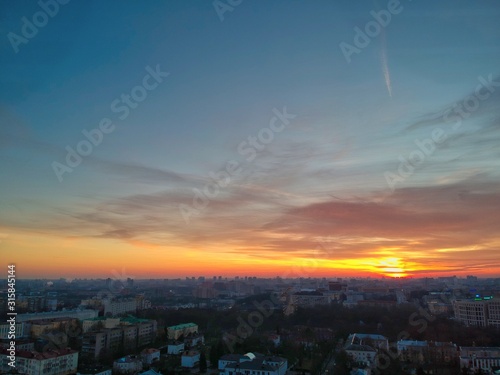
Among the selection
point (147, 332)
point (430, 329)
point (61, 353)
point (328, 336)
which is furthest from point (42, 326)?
point (430, 329)

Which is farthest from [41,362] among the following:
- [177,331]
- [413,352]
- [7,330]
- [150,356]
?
[413,352]

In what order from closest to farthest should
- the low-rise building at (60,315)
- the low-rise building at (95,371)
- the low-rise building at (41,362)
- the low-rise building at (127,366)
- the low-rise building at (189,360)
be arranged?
1. the low-rise building at (95,371)
2. the low-rise building at (41,362)
3. the low-rise building at (127,366)
4. the low-rise building at (189,360)
5. the low-rise building at (60,315)

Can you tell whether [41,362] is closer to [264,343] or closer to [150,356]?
[150,356]

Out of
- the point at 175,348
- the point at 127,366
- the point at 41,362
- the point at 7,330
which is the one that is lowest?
the point at 175,348

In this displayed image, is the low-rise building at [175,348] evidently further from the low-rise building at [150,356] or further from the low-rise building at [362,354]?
the low-rise building at [362,354]

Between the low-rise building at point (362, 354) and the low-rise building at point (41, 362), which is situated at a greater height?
the low-rise building at point (41, 362)

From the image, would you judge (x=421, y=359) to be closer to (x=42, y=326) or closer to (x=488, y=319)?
(x=488, y=319)

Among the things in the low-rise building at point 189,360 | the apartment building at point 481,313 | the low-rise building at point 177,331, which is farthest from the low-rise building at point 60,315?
the apartment building at point 481,313

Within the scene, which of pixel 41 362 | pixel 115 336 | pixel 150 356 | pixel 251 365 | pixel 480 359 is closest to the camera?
pixel 251 365

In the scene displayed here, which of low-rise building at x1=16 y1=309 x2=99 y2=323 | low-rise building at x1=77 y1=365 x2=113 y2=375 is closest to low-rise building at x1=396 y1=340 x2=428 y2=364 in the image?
low-rise building at x1=77 y1=365 x2=113 y2=375

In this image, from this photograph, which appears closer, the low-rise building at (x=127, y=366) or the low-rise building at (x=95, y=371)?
the low-rise building at (x=95, y=371)

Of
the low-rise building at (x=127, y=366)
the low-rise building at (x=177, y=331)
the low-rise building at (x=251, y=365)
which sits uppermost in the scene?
the low-rise building at (x=251, y=365)
